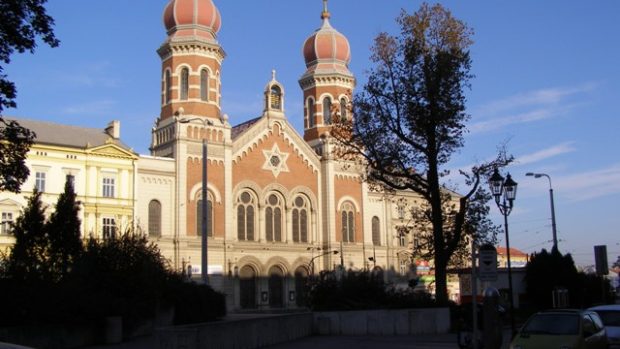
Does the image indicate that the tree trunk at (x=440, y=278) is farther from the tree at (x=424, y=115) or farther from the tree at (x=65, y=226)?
the tree at (x=65, y=226)

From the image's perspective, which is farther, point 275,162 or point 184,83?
point 275,162

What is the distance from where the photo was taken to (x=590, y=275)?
4609 cm

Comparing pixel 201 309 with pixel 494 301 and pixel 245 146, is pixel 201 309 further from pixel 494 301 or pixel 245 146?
pixel 245 146

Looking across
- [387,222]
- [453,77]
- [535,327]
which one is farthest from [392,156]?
[387,222]

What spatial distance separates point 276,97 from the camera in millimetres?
65938

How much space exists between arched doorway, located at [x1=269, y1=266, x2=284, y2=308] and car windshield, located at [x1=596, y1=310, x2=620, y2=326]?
41634 millimetres

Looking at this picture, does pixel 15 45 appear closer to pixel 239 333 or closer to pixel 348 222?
pixel 239 333

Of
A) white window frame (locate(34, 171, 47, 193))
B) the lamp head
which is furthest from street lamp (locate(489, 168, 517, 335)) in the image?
white window frame (locate(34, 171, 47, 193))

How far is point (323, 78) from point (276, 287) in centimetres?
2019

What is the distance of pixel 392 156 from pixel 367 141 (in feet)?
4.21

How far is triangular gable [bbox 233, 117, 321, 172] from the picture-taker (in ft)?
203

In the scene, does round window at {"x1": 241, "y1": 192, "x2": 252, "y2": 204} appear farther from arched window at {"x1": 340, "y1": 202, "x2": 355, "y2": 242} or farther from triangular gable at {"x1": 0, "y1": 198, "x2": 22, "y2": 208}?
triangular gable at {"x1": 0, "y1": 198, "x2": 22, "y2": 208}

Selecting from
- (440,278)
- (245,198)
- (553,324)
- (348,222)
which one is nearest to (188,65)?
(245,198)

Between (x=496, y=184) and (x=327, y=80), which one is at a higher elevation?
(x=327, y=80)
